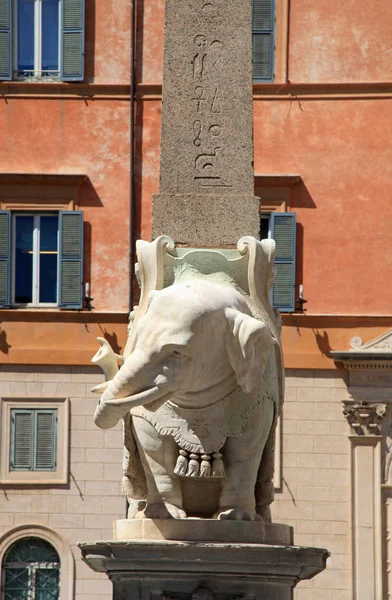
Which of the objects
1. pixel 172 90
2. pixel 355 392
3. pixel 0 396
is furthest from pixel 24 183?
pixel 172 90

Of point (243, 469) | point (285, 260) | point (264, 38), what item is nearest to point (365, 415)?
point (285, 260)

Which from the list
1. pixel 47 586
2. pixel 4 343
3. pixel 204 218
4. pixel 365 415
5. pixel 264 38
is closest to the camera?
pixel 204 218

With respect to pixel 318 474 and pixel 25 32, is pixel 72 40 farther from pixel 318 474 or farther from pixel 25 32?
pixel 318 474

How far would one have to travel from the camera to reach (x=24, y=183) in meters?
28.8

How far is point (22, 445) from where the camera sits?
1121 inches

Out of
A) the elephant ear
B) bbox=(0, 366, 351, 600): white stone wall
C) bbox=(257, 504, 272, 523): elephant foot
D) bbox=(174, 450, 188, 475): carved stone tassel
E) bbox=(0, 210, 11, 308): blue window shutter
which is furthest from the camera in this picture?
bbox=(0, 210, 11, 308): blue window shutter

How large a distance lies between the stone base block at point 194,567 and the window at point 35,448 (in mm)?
16342

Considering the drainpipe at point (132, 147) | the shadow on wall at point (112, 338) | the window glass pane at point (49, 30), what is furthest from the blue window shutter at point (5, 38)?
the shadow on wall at point (112, 338)

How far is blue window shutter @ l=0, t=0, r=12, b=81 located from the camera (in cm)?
2886

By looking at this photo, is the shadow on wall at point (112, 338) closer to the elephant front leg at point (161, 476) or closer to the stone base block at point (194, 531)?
the elephant front leg at point (161, 476)

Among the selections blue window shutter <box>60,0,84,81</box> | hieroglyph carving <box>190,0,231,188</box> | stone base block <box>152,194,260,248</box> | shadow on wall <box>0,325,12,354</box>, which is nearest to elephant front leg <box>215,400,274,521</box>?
stone base block <box>152,194,260,248</box>

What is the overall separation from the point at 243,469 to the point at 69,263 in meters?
16.4

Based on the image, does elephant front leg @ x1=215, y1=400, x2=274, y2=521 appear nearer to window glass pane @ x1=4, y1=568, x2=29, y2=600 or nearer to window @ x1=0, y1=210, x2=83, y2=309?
window glass pane @ x1=4, y1=568, x2=29, y2=600

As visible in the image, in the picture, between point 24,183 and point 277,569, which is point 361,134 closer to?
point 24,183
